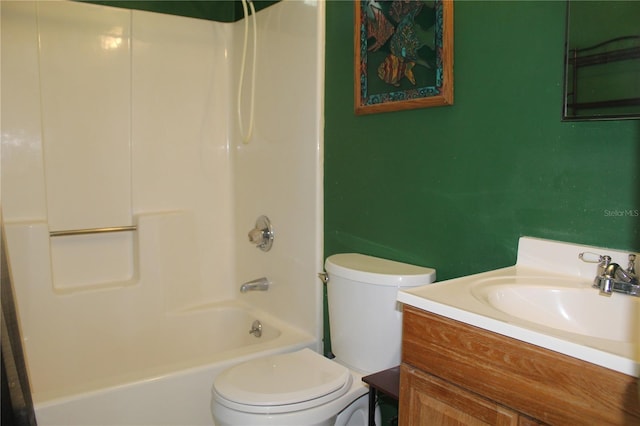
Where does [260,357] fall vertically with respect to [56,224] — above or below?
below

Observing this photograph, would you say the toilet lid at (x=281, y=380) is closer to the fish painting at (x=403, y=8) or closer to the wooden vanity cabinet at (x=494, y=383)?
the wooden vanity cabinet at (x=494, y=383)

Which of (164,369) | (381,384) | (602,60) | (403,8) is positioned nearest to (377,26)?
(403,8)

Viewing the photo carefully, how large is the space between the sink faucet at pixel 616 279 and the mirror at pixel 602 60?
1.14 ft

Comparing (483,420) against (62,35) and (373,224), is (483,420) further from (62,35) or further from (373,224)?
(62,35)

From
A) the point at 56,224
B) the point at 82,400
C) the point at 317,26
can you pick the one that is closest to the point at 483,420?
the point at 82,400

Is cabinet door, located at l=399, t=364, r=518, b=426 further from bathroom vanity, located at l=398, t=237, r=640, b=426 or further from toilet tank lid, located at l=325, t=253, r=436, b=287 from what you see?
toilet tank lid, located at l=325, t=253, r=436, b=287

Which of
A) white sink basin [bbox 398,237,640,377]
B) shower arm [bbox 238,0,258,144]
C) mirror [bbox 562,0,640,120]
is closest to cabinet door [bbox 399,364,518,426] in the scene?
white sink basin [bbox 398,237,640,377]

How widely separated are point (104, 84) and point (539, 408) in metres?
2.16

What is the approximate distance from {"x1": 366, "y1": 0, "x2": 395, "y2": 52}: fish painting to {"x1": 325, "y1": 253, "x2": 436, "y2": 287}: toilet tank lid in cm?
75

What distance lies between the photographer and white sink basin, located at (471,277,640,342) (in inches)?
45.5

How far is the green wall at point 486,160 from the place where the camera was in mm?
1288

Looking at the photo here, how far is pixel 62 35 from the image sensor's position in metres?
2.23

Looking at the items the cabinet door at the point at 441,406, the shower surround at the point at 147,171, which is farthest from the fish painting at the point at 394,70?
the cabinet door at the point at 441,406

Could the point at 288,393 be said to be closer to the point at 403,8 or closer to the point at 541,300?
the point at 541,300
